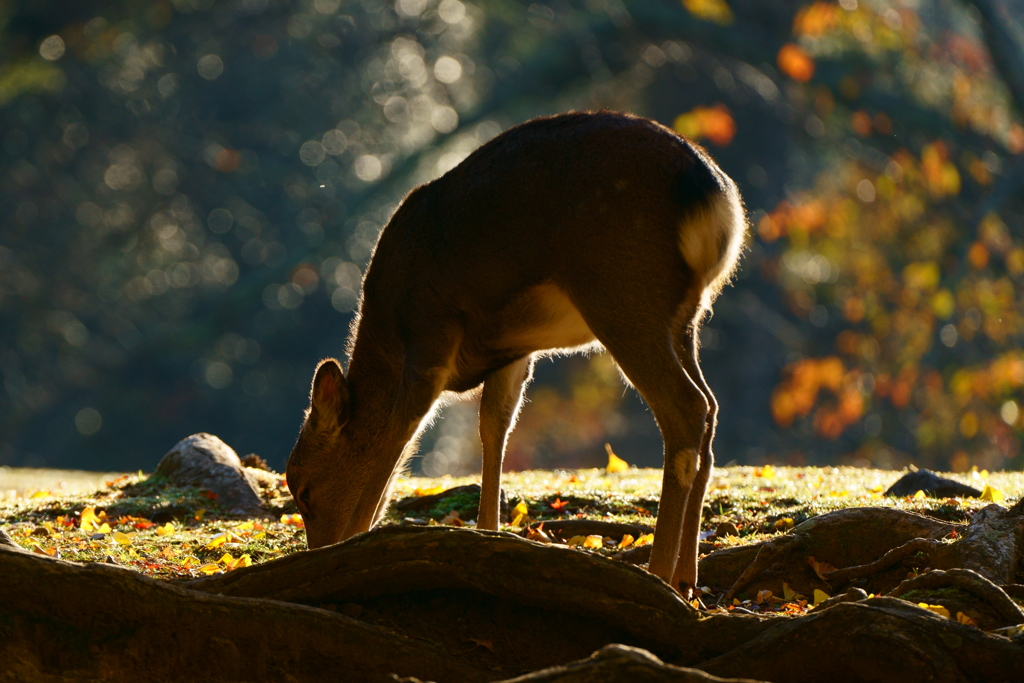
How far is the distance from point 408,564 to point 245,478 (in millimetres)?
4821

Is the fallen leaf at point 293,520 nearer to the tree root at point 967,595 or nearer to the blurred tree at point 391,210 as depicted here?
the tree root at point 967,595

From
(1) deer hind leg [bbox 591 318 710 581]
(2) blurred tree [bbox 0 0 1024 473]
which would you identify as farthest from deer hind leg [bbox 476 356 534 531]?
(2) blurred tree [bbox 0 0 1024 473]

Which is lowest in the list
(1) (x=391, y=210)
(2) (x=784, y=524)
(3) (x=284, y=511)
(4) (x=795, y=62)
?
(3) (x=284, y=511)

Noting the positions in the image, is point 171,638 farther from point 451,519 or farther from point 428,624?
point 451,519

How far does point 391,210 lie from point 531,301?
20.8 m

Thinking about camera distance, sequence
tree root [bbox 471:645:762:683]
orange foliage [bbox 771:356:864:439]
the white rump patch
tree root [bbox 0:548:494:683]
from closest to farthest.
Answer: tree root [bbox 471:645:762:683] → tree root [bbox 0:548:494:683] → the white rump patch → orange foliage [bbox 771:356:864:439]

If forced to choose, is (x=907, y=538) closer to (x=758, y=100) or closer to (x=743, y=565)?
(x=743, y=565)

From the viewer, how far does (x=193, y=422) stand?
25219mm

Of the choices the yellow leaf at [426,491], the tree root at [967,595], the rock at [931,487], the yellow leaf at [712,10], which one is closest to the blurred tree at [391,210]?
the yellow leaf at [712,10]

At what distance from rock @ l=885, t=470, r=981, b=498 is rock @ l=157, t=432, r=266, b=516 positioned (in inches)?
192

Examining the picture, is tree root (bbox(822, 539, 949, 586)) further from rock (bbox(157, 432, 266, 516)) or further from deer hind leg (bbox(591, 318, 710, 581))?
rock (bbox(157, 432, 266, 516))

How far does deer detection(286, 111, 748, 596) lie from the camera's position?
466 centimetres

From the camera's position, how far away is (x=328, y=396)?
582 cm

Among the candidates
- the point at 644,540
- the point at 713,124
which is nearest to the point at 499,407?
the point at 644,540
